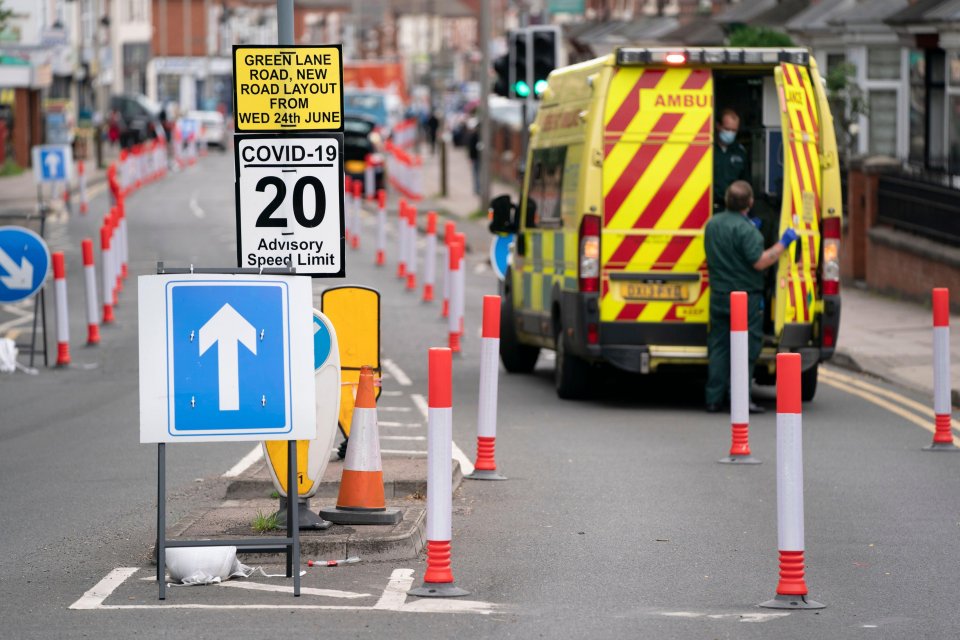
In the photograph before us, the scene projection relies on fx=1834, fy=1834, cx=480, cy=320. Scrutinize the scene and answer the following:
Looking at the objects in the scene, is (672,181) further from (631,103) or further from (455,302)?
(455,302)

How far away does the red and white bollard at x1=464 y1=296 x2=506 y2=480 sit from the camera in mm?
11547

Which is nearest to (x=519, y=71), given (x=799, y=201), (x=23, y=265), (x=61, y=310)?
(x=61, y=310)

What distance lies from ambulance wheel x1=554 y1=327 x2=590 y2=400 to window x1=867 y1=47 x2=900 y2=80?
745 inches

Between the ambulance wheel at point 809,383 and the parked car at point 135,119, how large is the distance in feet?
173

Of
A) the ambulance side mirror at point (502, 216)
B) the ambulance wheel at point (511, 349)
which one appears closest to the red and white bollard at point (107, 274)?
the ambulance wheel at point (511, 349)

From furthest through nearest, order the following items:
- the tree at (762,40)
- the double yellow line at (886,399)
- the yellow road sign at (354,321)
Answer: the tree at (762,40), the double yellow line at (886,399), the yellow road sign at (354,321)

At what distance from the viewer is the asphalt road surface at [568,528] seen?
773 cm

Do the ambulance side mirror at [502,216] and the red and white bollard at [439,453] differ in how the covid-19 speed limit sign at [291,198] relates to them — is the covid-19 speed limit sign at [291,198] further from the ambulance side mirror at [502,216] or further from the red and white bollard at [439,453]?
the ambulance side mirror at [502,216]

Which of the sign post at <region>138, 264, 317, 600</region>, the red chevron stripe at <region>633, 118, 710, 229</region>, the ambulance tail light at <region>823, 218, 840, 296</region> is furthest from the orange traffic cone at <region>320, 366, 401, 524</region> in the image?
the ambulance tail light at <region>823, 218, 840, 296</region>

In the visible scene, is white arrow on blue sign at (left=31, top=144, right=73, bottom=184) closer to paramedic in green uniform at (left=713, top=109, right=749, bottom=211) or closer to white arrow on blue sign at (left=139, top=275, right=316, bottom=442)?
paramedic in green uniform at (left=713, top=109, right=749, bottom=211)

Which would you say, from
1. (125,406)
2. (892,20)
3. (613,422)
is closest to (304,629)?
(613,422)

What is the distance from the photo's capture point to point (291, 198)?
951 centimetres

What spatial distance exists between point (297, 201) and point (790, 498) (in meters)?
3.11

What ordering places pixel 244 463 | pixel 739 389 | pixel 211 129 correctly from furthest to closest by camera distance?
pixel 211 129 → pixel 244 463 → pixel 739 389
